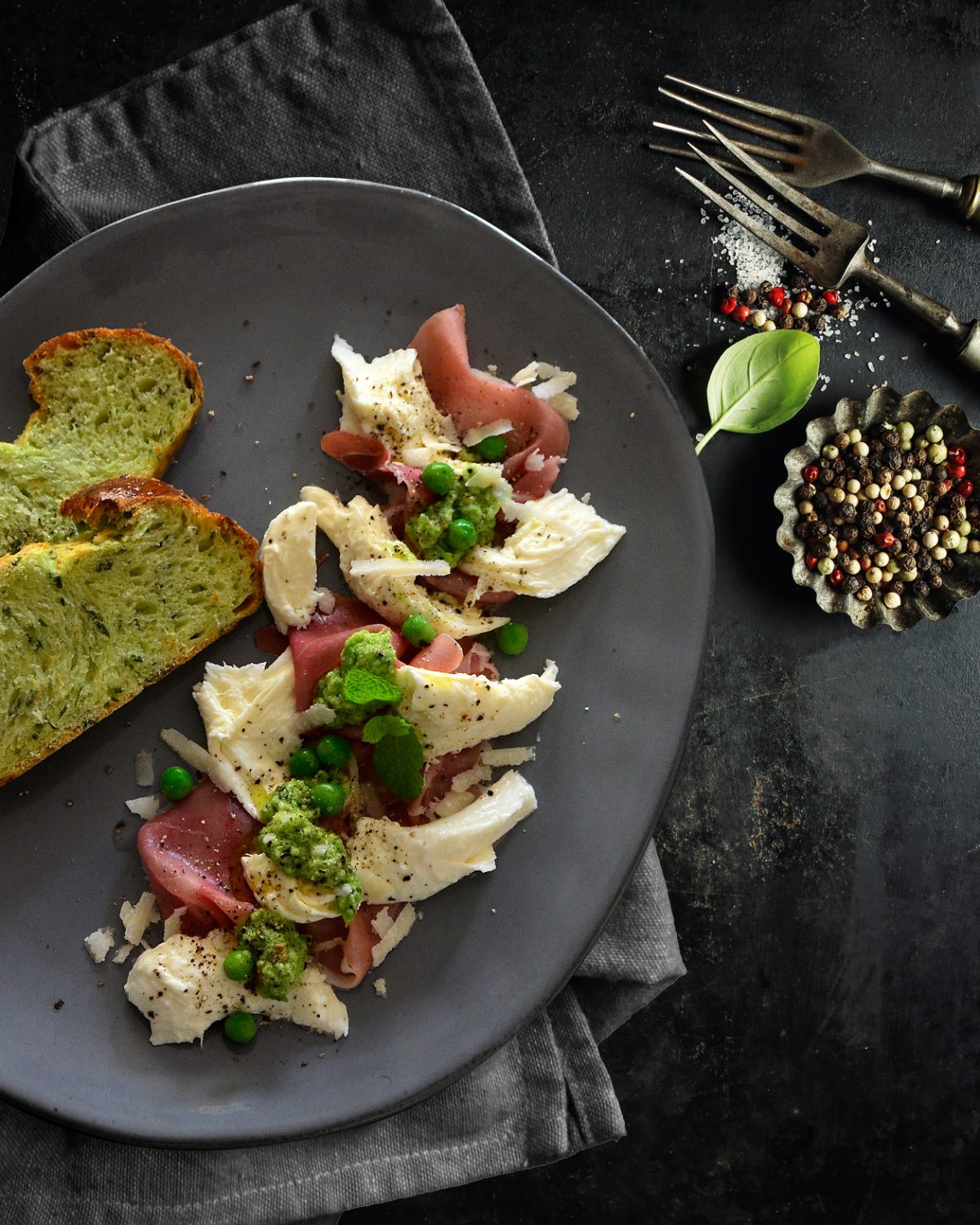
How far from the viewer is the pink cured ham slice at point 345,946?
3.26m

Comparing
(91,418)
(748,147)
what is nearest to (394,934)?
(91,418)

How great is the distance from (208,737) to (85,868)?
2.09ft

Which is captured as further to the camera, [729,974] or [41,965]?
[729,974]

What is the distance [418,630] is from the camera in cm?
326

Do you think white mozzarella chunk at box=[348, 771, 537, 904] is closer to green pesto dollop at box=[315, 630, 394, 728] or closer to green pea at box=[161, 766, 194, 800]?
green pesto dollop at box=[315, 630, 394, 728]

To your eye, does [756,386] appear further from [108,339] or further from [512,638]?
[108,339]

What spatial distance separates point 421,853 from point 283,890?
0.46 m

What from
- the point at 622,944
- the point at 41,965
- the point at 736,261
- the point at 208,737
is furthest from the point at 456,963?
the point at 736,261

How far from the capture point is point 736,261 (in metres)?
3.82

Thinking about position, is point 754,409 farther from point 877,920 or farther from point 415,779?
point 877,920

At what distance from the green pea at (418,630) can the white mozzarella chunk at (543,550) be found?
0.24m

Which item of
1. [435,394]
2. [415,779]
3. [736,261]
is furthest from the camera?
[736,261]

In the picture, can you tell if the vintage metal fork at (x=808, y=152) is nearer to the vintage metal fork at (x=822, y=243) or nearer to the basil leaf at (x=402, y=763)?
the vintage metal fork at (x=822, y=243)

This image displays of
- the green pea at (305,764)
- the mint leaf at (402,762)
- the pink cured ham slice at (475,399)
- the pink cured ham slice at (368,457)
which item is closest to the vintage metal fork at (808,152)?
the pink cured ham slice at (475,399)
